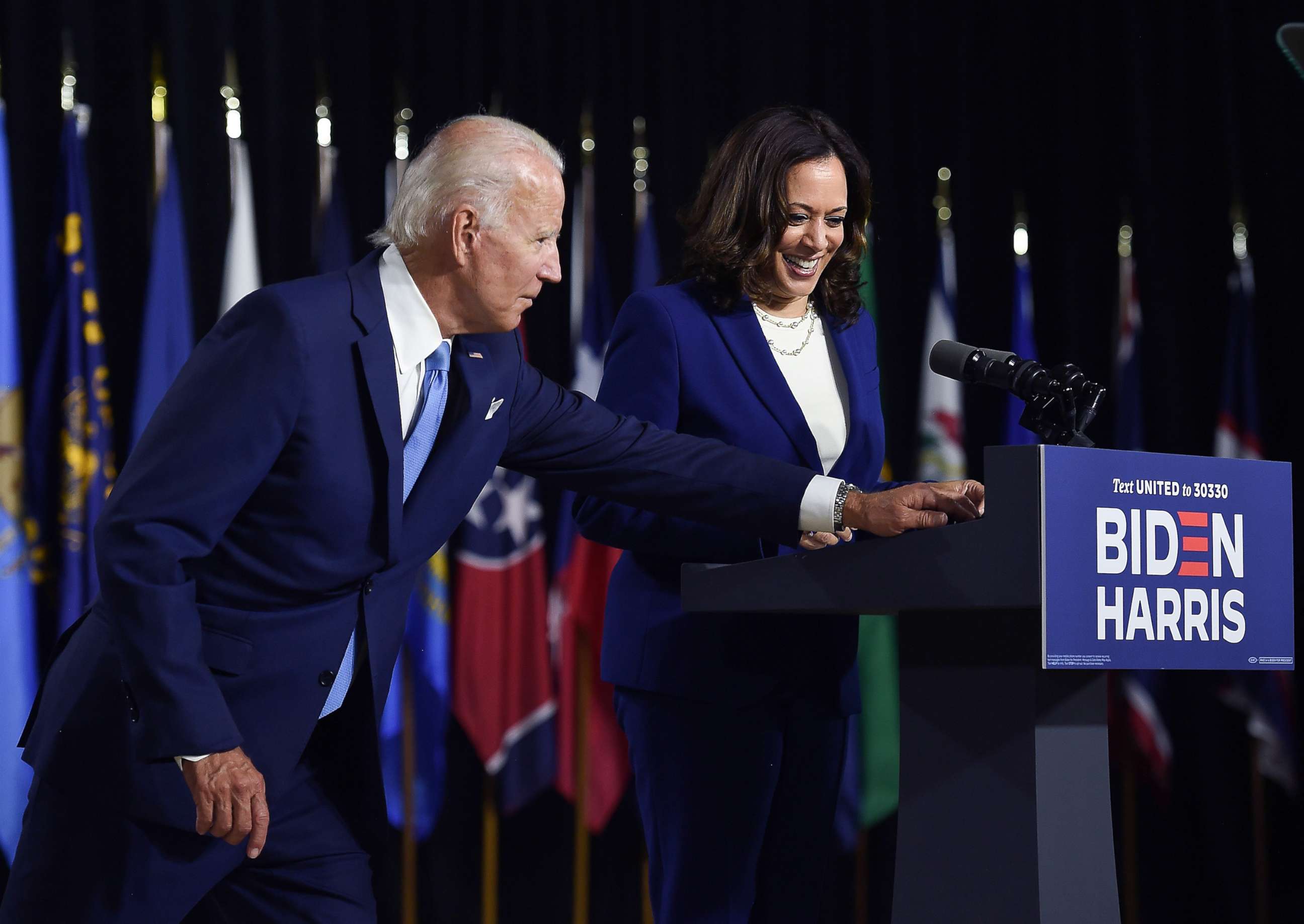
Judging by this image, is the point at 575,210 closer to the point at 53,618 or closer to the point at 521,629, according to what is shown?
the point at 521,629

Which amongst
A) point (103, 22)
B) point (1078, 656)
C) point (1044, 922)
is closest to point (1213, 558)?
point (1078, 656)

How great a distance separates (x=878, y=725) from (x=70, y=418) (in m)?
2.38

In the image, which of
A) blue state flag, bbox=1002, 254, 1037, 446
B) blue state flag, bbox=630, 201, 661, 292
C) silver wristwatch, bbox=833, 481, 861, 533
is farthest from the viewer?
blue state flag, bbox=1002, 254, 1037, 446

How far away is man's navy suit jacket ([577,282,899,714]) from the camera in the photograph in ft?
6.10

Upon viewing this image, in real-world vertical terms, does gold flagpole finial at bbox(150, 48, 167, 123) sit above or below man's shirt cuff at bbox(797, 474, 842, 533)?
above

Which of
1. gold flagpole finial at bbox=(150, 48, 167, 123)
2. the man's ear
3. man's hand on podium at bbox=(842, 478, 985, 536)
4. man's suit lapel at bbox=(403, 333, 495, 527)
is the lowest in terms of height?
man's hand on podium at bbox=(842, 478, 985, 536)

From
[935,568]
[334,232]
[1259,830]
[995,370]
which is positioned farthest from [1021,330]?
[935,568]

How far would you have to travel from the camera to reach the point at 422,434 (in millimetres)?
1635

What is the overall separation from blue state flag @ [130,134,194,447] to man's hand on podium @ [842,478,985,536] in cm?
227

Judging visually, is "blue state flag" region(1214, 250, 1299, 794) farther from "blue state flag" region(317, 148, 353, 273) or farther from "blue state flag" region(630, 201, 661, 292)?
"blue state flag" region(317, 148, 353, 273)

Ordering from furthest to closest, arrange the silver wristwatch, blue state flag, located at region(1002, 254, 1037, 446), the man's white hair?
blue state flag, located at region(1002, 254, 1037, 446), the silver wristwatch, the man's white hair

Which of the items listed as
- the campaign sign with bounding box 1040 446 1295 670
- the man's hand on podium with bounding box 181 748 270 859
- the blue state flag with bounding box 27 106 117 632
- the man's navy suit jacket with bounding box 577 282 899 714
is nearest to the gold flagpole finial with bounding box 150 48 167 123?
the blue state flag with bounding box 27 106 117 632

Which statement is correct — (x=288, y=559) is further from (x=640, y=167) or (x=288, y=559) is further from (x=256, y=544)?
(x=640, y=167)

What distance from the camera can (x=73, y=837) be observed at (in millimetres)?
1471
